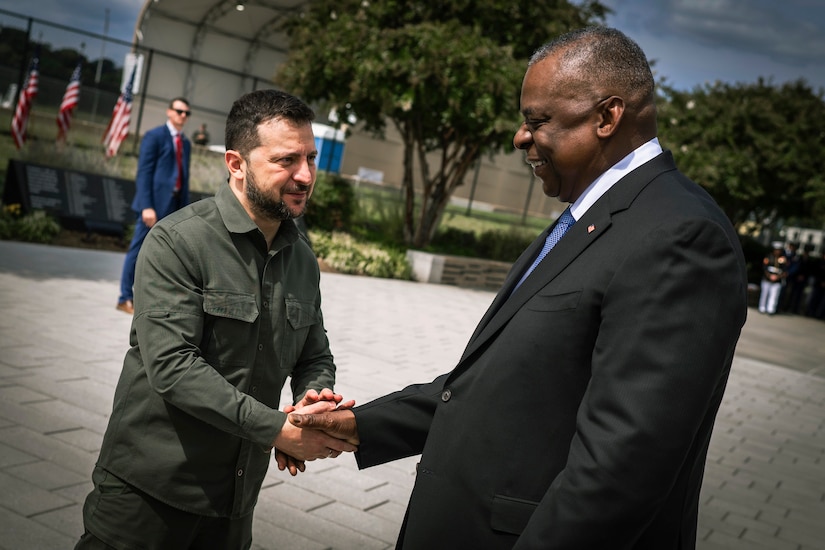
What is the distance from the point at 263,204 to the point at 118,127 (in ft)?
49.1

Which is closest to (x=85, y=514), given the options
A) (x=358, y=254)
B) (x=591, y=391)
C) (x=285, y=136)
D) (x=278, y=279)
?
(x=278, y=279)

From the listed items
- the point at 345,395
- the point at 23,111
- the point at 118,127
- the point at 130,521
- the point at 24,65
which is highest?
the point at 24,65

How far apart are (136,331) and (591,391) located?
1.44 m

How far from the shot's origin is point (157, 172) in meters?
8.59

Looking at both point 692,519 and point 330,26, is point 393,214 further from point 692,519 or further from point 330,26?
point 692,519

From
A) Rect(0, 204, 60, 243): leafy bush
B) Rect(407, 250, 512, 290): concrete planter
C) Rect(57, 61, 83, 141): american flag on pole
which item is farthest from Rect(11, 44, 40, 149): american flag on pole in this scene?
Rect(407, 250, 512, 290): concrete planter

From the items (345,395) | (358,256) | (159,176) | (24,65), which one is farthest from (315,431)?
(24,65)

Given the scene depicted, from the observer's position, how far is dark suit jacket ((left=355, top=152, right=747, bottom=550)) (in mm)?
1727

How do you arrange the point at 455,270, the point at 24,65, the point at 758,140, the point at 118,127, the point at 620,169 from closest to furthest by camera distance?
1. the point at 620,169
2. the point at 24,65
3. the point at 118,127
4. the point at 455,270
5. the point at 758,140

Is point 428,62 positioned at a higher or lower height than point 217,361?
higher

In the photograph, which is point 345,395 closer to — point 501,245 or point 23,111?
point 23,111

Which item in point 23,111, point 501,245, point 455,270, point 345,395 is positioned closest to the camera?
point 345,395

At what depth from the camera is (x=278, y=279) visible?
2820mm

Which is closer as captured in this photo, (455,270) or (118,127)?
(118,127)
